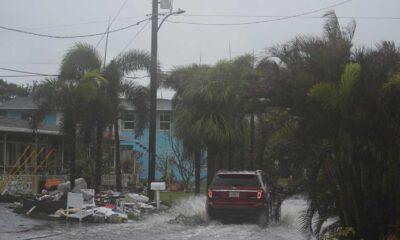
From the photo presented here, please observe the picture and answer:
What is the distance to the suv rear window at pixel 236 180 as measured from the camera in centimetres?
2042

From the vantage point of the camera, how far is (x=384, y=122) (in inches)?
451

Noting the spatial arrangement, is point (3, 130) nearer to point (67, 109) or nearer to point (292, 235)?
point (67, 109)

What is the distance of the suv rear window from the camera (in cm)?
2042

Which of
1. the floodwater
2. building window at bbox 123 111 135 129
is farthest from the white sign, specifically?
building window at bbox 123 111 135 129

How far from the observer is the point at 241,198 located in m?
20.1

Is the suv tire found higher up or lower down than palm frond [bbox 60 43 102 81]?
lower down

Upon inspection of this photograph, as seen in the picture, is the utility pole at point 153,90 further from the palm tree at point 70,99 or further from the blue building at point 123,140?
the blue building at point 123,140

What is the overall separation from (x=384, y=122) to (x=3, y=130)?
873 inches

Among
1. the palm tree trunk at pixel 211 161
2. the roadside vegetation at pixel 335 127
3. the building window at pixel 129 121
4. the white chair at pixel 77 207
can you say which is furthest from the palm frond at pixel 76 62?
the building window at pixel 129 121

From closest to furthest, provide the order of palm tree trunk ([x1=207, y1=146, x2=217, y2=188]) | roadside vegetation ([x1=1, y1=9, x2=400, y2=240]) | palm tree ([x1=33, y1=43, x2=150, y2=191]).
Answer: roadside vegetation ([x1=1, y1=9, x2=400, y2=240]), palm tree ([x1=33, y1=43, x2=150, y2=191]), palm tree trunk ([x1=207, y1=146, x2=217, y2=188])

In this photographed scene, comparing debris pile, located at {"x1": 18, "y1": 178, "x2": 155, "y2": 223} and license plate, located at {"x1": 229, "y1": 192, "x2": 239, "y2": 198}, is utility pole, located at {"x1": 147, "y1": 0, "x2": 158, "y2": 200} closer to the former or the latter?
debris pile, located at {"x1": 18, "y1": 178, "x2": 155, "y2": 223}

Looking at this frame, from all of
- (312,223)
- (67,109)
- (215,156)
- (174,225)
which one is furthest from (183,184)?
(312,223)

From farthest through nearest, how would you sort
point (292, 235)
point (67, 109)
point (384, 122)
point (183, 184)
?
point (183, 184), point (67, 109), point (292, 235), point (384, 122)

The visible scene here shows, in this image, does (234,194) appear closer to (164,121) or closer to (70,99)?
(70,99)
